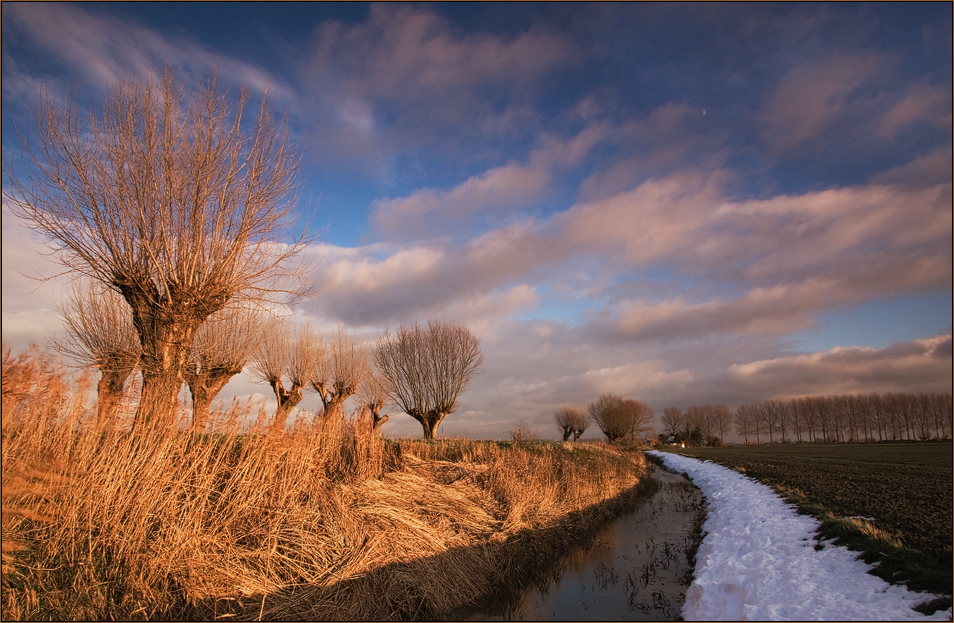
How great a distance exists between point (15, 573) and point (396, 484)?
5.91m

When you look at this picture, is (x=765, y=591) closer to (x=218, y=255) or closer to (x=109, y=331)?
(x=218, y=255)

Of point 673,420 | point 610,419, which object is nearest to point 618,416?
point 610,419

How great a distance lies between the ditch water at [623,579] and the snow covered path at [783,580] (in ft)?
1.55

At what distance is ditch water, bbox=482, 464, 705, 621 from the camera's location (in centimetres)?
797

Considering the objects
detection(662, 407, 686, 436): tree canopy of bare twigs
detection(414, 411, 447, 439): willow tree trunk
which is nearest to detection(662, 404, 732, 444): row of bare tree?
detection(662, 407, 686, 436): tree canopy of bare twigs

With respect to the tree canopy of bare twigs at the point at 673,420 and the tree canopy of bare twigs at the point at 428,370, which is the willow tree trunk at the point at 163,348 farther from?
the tree canopy of bare twigs at the point at 673,420

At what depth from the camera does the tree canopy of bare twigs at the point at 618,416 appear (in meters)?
73.6

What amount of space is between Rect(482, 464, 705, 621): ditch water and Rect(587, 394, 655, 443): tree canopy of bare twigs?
5955 cm

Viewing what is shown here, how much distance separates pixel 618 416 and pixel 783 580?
70.7 metres

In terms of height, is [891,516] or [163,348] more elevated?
[163,348]

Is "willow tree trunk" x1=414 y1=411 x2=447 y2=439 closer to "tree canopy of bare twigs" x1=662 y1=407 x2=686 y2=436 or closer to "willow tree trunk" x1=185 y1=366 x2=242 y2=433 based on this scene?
"willow tree trunk" x1=185 y1=366 x2=242 y2=433

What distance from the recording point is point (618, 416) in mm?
74438

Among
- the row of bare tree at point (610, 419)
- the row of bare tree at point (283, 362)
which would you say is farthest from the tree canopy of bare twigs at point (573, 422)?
the row of bare tree at point (283, 362)

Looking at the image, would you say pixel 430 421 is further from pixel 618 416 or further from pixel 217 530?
pixel 618 416
